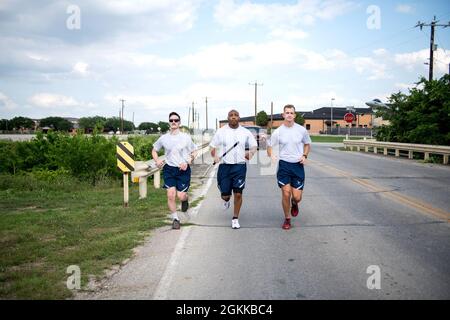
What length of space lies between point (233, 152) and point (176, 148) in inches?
39.6

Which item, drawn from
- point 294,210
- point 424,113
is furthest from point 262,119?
point 294,210

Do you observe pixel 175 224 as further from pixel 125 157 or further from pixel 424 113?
pixel 424 113

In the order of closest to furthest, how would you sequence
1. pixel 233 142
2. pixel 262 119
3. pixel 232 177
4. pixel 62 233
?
1. pixel 62 233
2. pixel 233 142
3. pixel 232 177
4. pixel 262 119

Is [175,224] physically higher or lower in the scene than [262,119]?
lower

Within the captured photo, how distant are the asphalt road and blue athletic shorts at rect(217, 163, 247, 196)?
725 millimetres

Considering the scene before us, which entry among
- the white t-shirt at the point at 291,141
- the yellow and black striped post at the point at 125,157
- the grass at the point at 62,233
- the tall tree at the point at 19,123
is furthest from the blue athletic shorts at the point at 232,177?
the tall tree at the point at 19,123

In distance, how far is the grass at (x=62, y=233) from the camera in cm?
487

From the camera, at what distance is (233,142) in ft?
24.0

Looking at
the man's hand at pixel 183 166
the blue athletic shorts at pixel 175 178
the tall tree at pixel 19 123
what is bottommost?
the blue athletic shorts at pixel 175 178

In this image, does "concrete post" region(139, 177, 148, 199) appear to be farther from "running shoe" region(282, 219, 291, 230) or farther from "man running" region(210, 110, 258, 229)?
"running shoe" region(282, 219, 291, 230)

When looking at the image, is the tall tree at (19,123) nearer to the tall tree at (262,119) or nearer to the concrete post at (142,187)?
the tall tree at (262,119)

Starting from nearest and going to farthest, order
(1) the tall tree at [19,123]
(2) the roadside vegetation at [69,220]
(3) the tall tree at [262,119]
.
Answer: (2) the roadside vegetation at [69,220], (3) the tall tree at [262,119], (1) the tall tree at [19,123]
